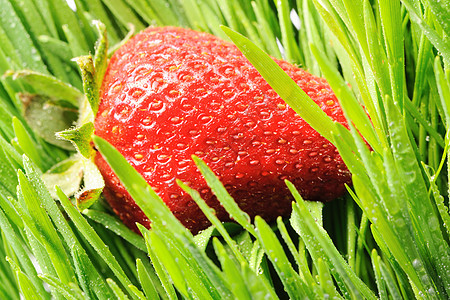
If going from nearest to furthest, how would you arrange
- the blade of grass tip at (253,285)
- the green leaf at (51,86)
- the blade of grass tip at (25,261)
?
the blade of grass tip at (253,285) → the blade of grass tip at (25,261) → the green leaf at (51,86)

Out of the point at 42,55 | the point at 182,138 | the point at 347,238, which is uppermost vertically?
the point at 42,55

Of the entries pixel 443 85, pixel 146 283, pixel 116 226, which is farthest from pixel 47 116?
pixel 443 85

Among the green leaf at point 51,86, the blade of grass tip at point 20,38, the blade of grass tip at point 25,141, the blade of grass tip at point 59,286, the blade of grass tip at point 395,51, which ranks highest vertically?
the blade of grass tip at point 20,38

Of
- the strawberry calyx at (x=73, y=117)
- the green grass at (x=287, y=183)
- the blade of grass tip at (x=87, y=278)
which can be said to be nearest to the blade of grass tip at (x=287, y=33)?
the green grass at (x=287, y=183)

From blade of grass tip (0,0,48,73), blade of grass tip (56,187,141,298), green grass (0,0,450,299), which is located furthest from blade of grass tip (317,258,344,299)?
blade of grass tip (0,0,48,73)

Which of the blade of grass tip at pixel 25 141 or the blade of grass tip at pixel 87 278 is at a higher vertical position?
the blade of grass tip at pixel 25 141

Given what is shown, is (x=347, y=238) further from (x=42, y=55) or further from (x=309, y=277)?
(x=42, y=55)

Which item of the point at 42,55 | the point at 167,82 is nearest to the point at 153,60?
the point at 167,82

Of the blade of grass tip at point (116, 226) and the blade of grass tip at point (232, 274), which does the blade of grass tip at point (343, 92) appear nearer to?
the blade of grass tip at point (232, 274)
